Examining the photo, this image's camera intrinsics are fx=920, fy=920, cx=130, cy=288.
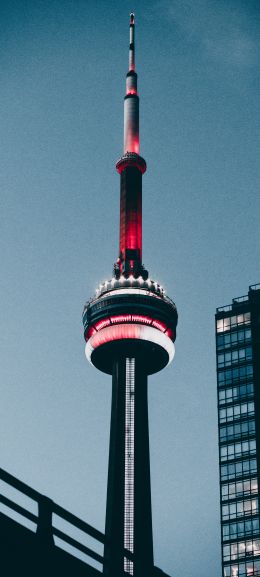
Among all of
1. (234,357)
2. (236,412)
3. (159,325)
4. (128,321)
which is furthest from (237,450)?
(128,321)

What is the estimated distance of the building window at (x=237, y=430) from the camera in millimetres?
140250

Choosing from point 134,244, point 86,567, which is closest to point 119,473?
point 134,244

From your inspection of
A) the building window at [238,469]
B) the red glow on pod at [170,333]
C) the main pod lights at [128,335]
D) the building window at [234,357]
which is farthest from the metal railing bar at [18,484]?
the building window at [234,357]

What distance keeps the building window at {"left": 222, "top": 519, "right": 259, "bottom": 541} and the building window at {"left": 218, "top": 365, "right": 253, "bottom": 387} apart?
22397 mm

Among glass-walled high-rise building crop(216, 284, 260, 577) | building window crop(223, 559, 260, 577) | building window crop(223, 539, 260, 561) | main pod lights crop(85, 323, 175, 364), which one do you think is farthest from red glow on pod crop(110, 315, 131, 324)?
building window crop(223, 559, 260, 577)

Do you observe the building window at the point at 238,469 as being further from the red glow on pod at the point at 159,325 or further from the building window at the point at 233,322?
the red glow on pod at the point at 159,325

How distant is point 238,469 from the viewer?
138 m

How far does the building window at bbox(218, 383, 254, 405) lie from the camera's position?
144 m

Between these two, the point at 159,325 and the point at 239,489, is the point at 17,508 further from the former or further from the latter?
the point at 239,489

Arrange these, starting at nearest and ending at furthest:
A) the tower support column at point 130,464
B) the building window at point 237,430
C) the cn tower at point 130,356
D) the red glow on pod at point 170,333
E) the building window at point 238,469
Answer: the tower support column at point 130,464 < the cn tower at point 130,356 < the red glow on pod at point 170,333 < the building window at point 238,469 < the building window at point 237,430

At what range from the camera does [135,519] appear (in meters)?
101

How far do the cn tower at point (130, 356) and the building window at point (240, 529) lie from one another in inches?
1249

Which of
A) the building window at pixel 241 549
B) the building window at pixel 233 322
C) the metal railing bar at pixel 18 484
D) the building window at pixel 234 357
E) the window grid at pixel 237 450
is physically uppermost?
the building window at pixel 233 322

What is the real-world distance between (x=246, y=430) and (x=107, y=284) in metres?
40.8
